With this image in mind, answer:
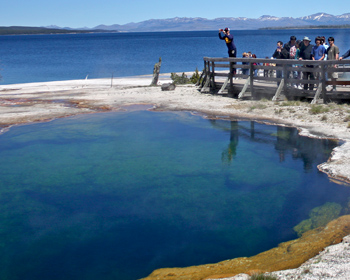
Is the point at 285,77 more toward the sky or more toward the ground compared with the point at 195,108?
more toward the sky

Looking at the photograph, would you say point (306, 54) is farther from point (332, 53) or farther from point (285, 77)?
point (285, 77)

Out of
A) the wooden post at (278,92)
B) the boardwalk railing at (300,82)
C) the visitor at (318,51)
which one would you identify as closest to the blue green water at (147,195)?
the wooden post at (278,92)

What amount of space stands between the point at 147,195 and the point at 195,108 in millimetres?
7443

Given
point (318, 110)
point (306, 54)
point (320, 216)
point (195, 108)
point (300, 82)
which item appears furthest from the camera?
point (195, 108)

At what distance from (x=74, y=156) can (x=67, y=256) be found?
4839 millimetres

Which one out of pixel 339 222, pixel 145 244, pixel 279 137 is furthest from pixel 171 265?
pixel 279 137

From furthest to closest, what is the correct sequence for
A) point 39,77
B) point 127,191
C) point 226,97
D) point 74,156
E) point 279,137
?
1. point 39,77
2. point 226,97
3. point 279,137
4. point 74,156
5. point 127,191

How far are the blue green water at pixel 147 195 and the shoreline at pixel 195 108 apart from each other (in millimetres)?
463

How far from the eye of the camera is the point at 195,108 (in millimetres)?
15109

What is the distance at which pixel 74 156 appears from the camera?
10.6 metres

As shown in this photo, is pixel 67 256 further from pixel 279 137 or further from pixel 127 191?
pixel 279 137

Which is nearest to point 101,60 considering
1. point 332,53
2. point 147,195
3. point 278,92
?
point 278,92

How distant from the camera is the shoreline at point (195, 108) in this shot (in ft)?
35.9

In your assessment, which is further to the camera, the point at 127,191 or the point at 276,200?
the point at 127,191
